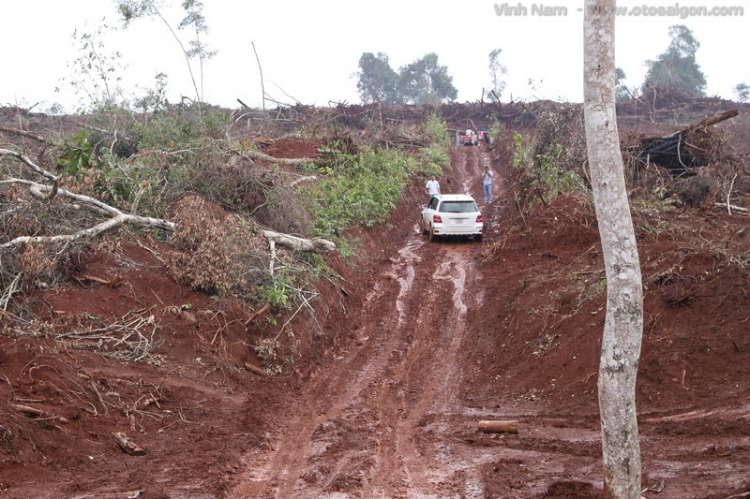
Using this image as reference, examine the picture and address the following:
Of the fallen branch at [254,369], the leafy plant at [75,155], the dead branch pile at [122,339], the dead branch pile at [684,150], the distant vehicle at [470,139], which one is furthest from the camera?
the distant vehicle at [470,139]

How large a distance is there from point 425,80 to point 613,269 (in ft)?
275

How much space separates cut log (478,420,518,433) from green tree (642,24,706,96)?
70.7 meters

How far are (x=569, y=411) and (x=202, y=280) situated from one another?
6624 millimetres

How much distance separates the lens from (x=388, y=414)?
10.4 meters

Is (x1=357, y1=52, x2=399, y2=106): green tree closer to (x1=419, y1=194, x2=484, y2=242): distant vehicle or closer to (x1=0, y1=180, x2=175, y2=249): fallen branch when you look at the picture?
(x1=419, y1=194, x2=484, y2=242): distant vehicle

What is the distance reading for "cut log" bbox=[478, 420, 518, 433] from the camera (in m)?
9.09

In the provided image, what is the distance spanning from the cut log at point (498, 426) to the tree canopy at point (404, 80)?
262ft

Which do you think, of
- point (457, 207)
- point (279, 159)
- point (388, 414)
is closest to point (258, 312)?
point (388, 414)

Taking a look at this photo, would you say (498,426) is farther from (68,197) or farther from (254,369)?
(68,197)

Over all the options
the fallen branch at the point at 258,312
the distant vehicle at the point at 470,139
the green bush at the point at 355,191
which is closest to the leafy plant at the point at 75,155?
the fallen branch at the point at 258,312

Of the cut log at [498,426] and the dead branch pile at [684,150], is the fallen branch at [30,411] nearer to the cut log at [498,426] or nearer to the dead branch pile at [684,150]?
the cut log at [498,426]

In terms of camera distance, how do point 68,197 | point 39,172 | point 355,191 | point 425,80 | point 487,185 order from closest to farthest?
1. point 39,172
2. point 68,197
3. point 355,191
4. point 487,185
5. point 425,80

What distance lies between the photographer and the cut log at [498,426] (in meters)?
9.09

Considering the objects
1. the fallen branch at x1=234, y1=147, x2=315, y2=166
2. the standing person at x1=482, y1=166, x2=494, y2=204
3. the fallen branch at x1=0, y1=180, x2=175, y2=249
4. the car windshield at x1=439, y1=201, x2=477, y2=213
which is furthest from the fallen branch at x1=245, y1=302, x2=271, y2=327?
the standing person at x1=482, y1=166, x2=494, y2=204
